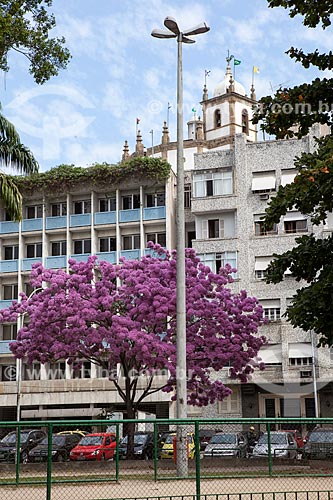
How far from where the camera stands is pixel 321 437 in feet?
50.7

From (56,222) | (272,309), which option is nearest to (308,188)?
(272,309)

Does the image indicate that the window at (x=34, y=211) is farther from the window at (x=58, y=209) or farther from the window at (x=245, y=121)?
the window at (x=245, y=121)

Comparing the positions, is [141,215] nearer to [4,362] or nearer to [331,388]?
[4,362]

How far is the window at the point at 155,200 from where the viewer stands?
2136 inches

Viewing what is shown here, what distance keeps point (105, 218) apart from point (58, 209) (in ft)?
13.1

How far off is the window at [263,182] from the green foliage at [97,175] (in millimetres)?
5781

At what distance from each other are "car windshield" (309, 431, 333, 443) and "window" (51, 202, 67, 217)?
42660 millimetres

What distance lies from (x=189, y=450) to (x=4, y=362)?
40285 millimetres

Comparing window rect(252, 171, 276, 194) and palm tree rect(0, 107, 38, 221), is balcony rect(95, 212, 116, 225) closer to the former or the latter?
window rect(252, 171, 276, 194)

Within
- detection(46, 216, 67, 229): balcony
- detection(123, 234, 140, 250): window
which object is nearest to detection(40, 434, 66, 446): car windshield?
detection(123, 234, 140, 250): window

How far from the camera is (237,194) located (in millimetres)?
52125

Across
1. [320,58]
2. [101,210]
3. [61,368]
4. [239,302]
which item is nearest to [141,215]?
[101,210]

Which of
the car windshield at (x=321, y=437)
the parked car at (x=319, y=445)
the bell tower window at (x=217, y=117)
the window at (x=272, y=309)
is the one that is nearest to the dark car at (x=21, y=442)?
the parked car at (x=319, y=445)

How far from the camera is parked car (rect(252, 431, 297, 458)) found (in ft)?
48.6
